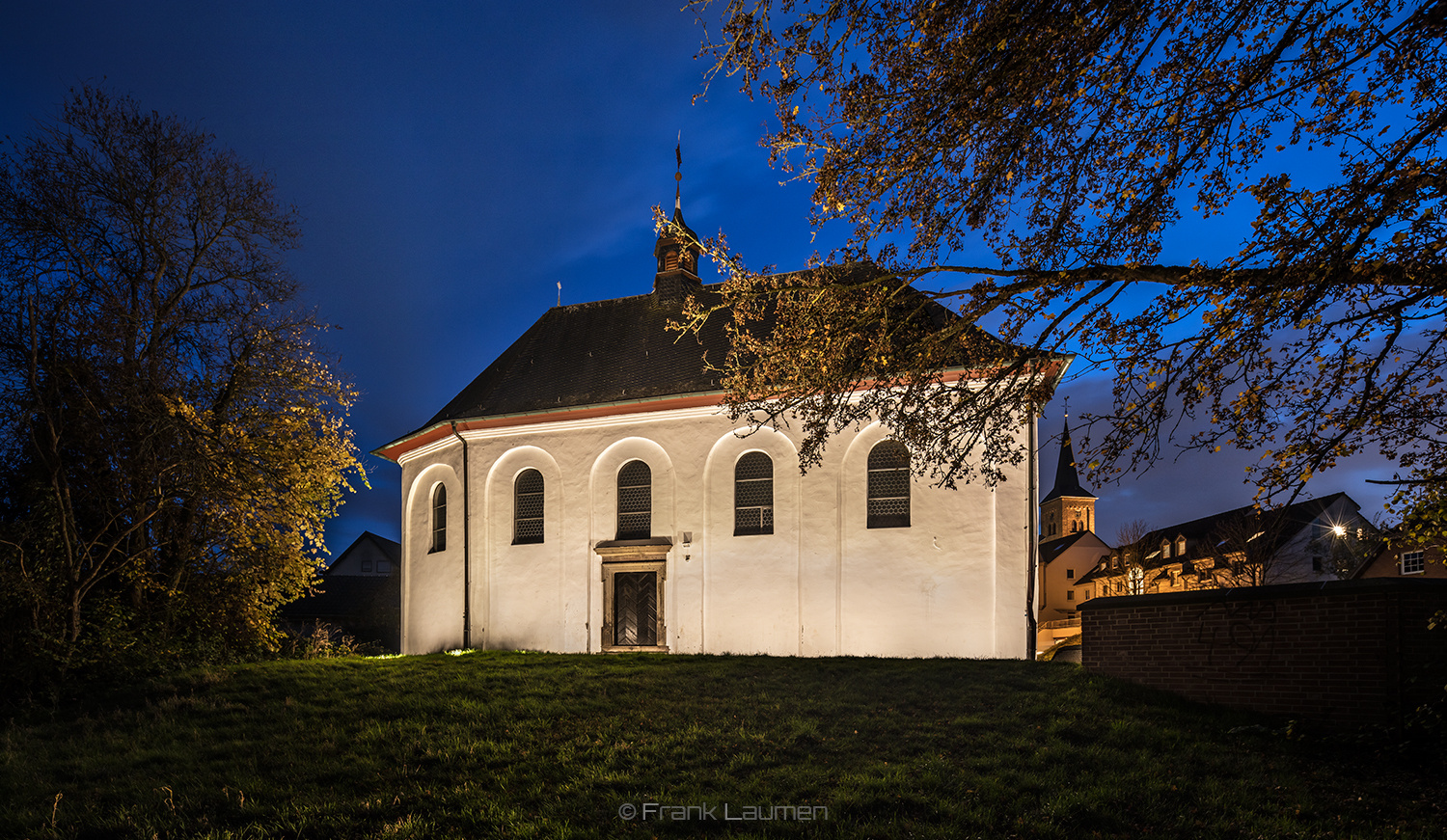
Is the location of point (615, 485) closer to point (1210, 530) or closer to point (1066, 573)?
point (1210, 530)

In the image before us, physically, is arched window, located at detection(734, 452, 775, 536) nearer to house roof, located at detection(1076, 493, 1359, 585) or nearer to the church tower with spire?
house roof, located at detection(1076, 493, 1359, 585)

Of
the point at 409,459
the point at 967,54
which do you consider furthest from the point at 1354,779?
the point at 409,459

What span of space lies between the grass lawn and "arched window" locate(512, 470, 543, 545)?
27.3ft

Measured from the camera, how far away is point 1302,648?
29.1 ft

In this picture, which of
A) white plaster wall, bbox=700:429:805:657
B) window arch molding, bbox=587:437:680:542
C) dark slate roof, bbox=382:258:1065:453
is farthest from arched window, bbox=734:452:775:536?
dark slate roof, bbox=382:258:1065:453

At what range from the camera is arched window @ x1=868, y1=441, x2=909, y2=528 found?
1688 cm

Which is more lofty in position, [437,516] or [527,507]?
[527,507]

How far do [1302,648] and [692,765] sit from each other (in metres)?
6.65

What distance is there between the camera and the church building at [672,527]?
53.1ft

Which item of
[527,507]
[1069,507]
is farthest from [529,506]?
[1069,507]

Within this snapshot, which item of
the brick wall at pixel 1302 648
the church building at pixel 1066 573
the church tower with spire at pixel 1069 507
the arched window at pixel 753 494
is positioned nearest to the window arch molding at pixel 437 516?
the arched window at pixel 753 494

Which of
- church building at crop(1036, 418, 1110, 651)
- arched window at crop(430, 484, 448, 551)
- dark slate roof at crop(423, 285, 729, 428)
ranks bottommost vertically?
church building at crop(1036, 418, 1110, 651)

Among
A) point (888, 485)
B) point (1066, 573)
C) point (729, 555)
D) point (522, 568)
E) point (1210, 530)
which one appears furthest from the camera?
point (1066, 573)

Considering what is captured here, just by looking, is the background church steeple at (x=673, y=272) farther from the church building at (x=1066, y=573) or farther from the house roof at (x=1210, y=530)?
the church building at (x=1066, y=573)
